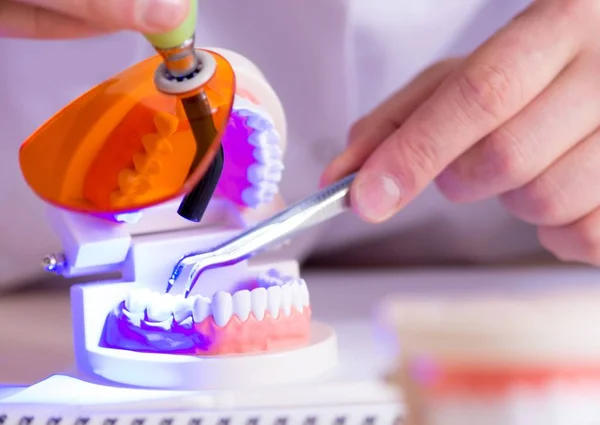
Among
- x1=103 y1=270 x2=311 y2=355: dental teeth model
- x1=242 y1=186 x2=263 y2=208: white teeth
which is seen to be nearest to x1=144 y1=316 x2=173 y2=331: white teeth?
x1=103 y1=270 x2=311 y2=355: dental teeth model

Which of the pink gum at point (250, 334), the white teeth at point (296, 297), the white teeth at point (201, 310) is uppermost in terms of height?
the white teeth at point (296, 297)

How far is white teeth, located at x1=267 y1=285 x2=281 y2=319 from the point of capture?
0.52m

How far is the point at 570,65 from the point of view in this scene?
624 millimetres

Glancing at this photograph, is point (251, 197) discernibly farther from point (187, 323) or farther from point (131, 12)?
point (131, 12)

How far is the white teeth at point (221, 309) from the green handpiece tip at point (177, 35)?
0.16 metres

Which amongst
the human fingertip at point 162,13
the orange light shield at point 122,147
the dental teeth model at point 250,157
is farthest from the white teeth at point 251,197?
the human fingertip at point 162,13

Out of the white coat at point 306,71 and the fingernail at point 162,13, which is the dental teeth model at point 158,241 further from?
the white coat at point 306,71

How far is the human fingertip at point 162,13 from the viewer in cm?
38

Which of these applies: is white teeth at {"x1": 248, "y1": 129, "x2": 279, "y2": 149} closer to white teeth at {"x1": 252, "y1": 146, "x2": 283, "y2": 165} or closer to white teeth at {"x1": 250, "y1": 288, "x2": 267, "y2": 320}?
white teeth at {"x1": 252, "y1": 146, "x2": 283, "y2": 165}

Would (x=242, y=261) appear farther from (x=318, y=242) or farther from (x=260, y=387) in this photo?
(x=318, y=242)

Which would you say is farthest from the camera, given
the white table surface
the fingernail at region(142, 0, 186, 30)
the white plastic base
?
the white table surface

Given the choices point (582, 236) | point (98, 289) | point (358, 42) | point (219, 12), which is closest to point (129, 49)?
point (219, 12)

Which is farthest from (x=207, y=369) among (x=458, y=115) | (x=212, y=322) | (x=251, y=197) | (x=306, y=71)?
(x=306, y=71)

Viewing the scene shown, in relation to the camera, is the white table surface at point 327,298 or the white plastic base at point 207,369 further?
the white table surface at point 327,298
